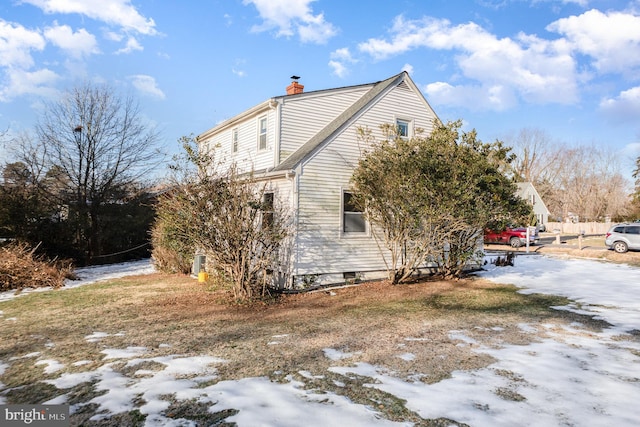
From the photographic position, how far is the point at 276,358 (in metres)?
5.02

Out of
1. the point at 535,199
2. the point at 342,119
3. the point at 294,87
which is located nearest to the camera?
the point at 342,119

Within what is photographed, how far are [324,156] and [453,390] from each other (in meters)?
7.71

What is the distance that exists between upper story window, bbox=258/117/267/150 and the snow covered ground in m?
7.66

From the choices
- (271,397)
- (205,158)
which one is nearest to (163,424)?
(271,397)

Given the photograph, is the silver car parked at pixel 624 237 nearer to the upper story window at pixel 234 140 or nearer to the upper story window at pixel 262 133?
the upper story window at pixel 262 133

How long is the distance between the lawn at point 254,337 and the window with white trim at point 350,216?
183 centimetres

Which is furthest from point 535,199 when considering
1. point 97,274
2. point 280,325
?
point 280,325

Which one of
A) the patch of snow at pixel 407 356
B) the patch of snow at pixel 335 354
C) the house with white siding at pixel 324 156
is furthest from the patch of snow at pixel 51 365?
the house with white siding at pixel 324 156

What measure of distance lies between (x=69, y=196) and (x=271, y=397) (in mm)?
18354

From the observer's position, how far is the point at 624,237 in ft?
67.5

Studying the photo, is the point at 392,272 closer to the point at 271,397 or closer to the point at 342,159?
the point at 342,159

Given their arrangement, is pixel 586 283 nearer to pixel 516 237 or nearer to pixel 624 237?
pixel 624 237

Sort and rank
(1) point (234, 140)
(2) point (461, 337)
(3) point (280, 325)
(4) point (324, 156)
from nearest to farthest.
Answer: (2) point (461, 337) → (3) point (280, 325) → (4) point (324, 156) → (1) point (234, 140)

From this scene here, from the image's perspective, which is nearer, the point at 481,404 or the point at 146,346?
the point at 481,404
